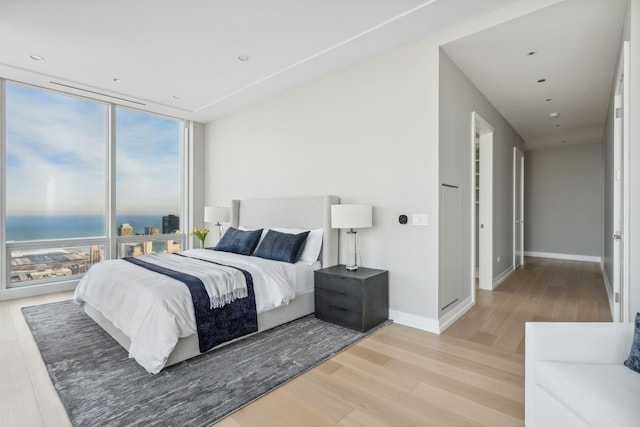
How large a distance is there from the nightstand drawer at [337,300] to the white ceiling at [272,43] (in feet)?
8.37

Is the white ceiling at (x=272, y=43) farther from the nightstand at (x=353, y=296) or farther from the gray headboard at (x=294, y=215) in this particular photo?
the nightstand at (x=353, y=296)

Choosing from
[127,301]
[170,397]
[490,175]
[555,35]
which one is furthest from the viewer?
[490,175]

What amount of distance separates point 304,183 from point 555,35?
3.00 meters

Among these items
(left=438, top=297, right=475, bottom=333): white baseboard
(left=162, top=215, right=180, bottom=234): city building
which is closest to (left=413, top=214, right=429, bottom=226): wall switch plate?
(left=438, top=297, right=475, bottom=333): white baseboard

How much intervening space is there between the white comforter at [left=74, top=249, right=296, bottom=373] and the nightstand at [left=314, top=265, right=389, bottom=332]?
349mm

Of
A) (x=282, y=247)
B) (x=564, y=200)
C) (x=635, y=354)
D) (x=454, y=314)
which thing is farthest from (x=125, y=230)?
(x=564, y=200)

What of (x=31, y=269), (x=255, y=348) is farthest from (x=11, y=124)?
(x=255, y=348)

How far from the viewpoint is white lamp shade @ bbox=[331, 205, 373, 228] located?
3256 mm

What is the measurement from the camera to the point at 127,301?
2.59m

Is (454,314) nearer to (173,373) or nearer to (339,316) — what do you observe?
(339,316)

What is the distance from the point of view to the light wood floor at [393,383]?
1.84 meters

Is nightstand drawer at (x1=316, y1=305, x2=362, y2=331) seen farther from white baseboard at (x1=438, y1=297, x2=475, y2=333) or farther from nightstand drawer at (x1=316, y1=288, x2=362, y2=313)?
white baseboard at (x1=438, y1=297, x2=475, y2=333)

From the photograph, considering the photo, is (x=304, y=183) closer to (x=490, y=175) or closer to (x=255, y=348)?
(x=255, y=348)

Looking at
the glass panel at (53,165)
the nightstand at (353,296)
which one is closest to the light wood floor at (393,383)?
the nightstand at (353,296)
